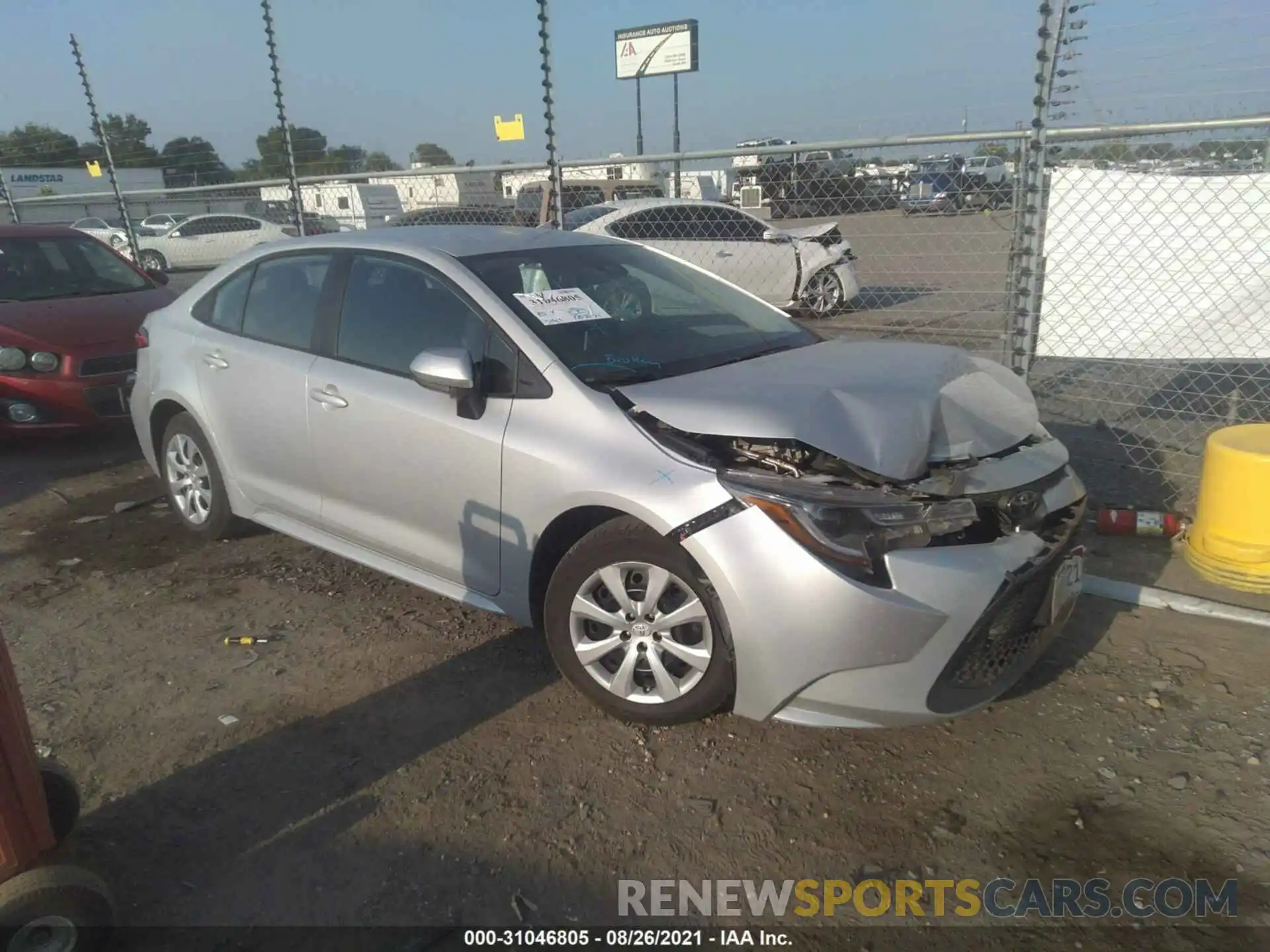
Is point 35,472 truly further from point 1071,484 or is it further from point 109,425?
point 1071,484

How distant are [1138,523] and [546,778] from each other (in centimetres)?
336

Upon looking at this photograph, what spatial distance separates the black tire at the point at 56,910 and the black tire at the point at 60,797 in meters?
0.31

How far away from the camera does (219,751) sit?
311 cm

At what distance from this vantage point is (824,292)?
1087 cm

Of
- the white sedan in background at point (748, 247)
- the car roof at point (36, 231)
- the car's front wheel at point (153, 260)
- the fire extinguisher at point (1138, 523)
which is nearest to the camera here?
the fire extinguisher at point (1138, 523)

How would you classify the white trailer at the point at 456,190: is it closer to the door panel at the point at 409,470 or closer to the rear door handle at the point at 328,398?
the rear door handle at the point at 328,398

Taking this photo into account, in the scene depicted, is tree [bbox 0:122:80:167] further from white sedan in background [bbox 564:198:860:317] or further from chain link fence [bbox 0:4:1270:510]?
white sedan in background [bbox 564:198:860:317]

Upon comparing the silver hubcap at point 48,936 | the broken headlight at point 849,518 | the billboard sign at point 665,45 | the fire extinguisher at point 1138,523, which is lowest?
the fire extinguisher at point 1138,523

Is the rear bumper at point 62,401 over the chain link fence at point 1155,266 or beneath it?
beneath

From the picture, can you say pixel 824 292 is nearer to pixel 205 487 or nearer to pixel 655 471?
pixel 205 487

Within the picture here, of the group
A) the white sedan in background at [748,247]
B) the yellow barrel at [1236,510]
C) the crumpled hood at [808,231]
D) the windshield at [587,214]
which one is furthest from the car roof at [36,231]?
the yellow barrel at [1236,510]

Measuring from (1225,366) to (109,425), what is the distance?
325 inches

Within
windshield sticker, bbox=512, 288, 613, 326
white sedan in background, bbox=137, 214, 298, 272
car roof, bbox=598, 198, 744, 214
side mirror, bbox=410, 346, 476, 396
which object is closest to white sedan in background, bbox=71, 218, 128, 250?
white sedan in background, bbox=137, 214, 298, 272

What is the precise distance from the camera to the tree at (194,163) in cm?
1138
